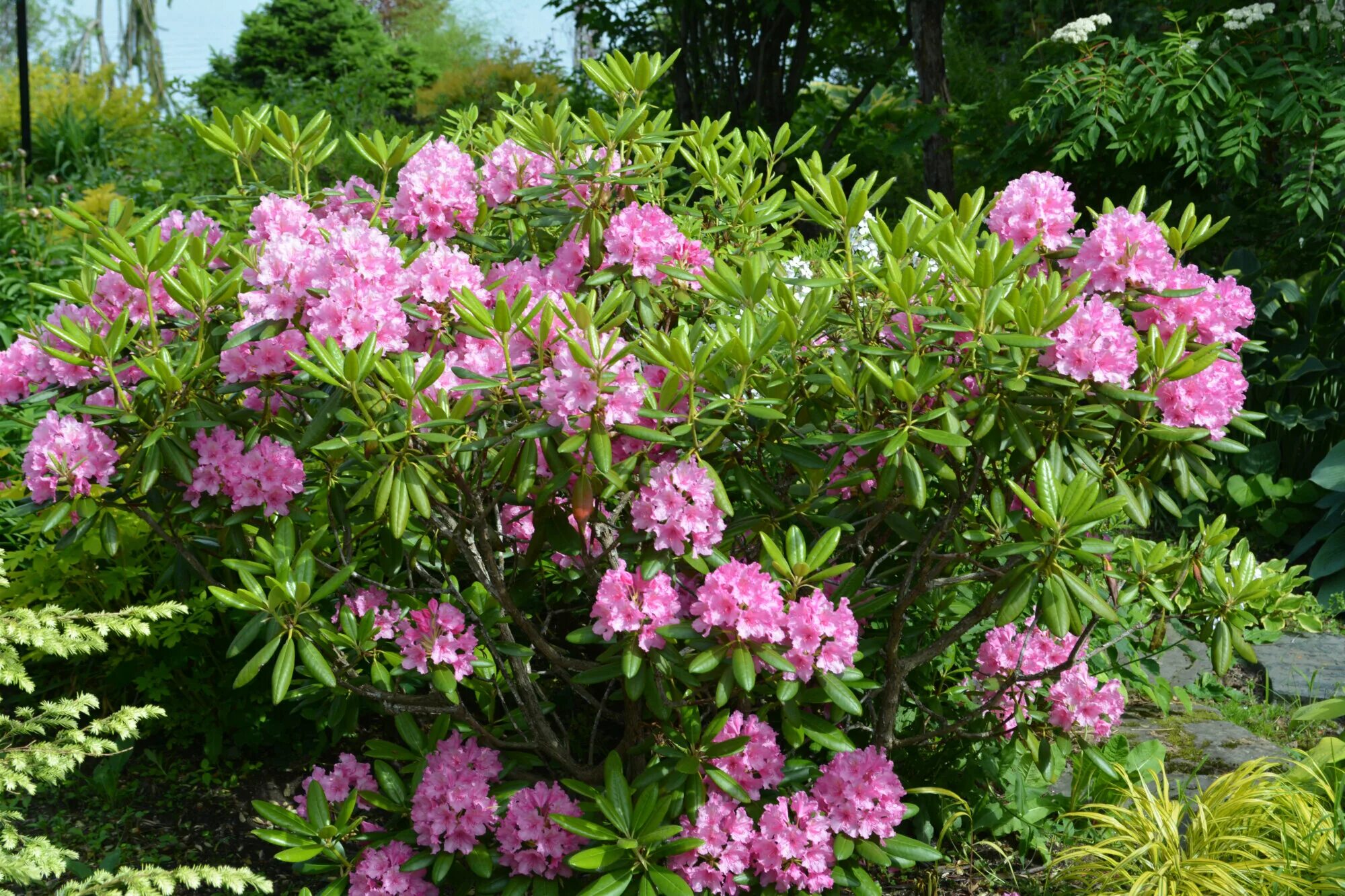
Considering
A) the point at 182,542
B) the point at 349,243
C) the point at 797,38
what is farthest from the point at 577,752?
the point at 797,38

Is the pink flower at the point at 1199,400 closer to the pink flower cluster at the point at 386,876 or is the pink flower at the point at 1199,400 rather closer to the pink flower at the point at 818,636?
the pink flower at the point at 818,636

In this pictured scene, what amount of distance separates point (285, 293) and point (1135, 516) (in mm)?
1607

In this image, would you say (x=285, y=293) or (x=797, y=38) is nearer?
(x=285, y=293)

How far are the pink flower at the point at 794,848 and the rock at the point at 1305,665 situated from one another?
7.17 feet

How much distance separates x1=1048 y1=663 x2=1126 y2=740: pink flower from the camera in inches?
103

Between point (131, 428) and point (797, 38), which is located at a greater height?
point (797, 38)

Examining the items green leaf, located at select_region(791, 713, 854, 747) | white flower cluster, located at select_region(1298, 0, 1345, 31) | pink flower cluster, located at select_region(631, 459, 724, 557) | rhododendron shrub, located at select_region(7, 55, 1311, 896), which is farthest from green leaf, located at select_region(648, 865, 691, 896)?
white flower cluster, located at select_region(1298, 0, 1345, 31)

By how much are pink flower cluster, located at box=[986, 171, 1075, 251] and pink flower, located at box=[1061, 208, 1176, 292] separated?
8 centimetres

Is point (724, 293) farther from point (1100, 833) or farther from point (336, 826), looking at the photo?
point (1100, 833)

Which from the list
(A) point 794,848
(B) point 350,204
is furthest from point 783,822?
(B) point 350,204

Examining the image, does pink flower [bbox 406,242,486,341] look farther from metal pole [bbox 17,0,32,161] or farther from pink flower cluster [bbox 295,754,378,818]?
metal pole [bbox 17,0,32,161]

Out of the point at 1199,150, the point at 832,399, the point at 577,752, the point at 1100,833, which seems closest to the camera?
the point at 832,399

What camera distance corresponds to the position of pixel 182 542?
2.33m

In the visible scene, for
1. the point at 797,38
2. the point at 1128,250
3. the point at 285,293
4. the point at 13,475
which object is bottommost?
the point at 13,475
